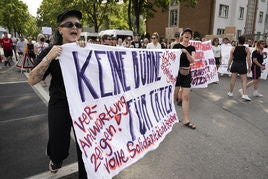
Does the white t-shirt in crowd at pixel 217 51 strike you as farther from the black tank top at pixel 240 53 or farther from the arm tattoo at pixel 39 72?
the arm tattoo at pixel 39 72

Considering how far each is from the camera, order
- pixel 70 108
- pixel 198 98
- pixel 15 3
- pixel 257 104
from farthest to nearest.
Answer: pixel 15 3
pixel 198 98
pixel 257 104
pixel 70 108

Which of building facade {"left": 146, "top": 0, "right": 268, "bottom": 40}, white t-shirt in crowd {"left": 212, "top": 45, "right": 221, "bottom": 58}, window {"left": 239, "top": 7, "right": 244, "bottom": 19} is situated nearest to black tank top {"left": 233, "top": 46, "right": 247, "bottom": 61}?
white t-shirt in crowd {"left": 212, "top": 45, "right": 221, "bottom": 58}

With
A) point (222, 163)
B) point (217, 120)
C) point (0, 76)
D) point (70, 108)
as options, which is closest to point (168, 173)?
point (222, 163)

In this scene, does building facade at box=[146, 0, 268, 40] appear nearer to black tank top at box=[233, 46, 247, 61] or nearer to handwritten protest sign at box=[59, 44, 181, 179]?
black tank top at box=[233, 46, 247, 61]

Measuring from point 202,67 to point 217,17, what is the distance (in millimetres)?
25292

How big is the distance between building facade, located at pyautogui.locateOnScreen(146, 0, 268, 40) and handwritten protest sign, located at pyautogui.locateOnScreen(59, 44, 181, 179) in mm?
25891

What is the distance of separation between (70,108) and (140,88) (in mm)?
1292

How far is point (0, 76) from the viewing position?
419 inches

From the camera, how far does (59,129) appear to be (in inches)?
102

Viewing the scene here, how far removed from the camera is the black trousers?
2.53 metres

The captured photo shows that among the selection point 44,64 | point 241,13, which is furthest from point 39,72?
point 241,13

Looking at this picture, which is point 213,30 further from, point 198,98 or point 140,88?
point 140,88

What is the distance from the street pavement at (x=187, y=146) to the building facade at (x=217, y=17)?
23749 mm

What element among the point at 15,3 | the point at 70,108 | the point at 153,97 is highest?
the point at 15,3
